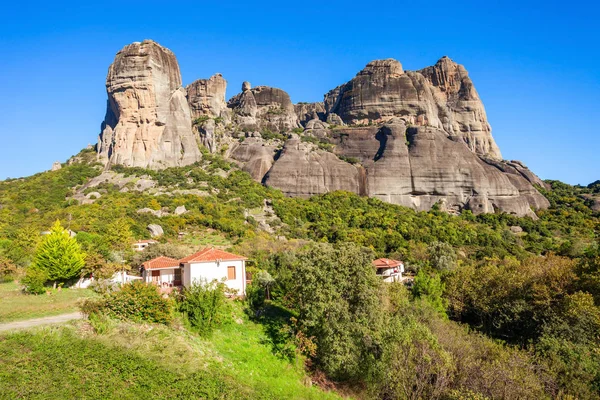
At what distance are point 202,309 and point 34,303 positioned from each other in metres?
7.44

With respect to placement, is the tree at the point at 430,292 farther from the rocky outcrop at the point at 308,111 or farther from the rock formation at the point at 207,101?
the rocky outcrop at the point at 308,111

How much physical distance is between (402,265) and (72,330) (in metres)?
32.1

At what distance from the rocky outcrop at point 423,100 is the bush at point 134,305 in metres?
66.9

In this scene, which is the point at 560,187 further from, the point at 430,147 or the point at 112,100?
the point at 112,100

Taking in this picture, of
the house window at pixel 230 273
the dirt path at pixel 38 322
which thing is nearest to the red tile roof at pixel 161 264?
the house window at pixel 230 273

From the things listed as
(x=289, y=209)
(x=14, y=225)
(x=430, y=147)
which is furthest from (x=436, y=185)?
(x=14, y=225)

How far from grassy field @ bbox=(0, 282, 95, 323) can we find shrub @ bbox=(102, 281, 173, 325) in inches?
119

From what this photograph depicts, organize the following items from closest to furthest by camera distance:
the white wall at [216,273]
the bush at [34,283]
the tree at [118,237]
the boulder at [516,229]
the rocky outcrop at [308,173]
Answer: the bush at [34,283]
the white wall at [216,273]
the tree at [118,237]
the boulder at [516,229]
the rocky outcrop at [308,173]

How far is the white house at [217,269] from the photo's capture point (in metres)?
20.8

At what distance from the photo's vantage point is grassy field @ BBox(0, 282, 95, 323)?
1485 cm

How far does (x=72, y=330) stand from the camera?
1255cm

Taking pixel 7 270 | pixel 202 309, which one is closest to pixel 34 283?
pixel 7 270

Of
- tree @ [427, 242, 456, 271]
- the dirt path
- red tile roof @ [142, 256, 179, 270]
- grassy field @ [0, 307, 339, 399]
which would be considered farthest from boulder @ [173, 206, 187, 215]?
grassy field @ [0, 307, 339, 399]

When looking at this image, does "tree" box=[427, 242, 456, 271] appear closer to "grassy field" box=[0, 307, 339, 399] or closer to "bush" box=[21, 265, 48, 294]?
"grassy field" box=[0, 307, 339, 399]
